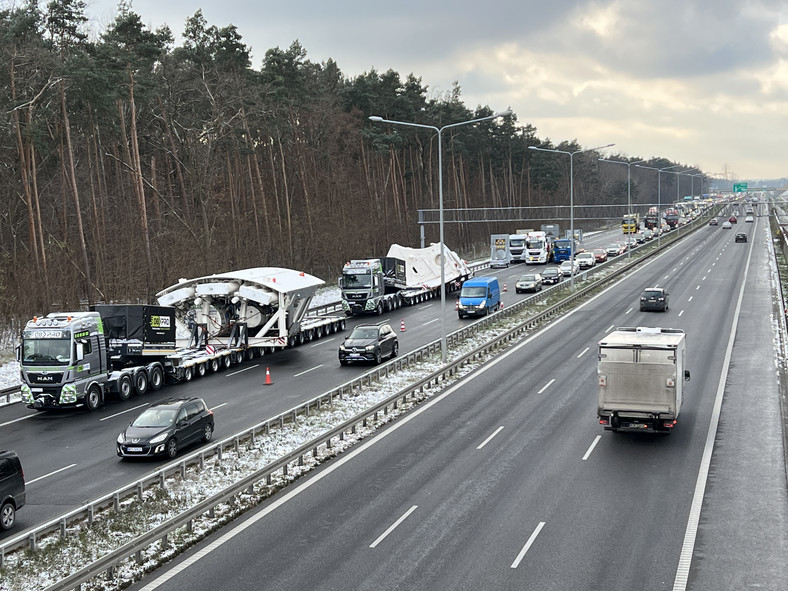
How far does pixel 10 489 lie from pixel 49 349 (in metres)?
13.1

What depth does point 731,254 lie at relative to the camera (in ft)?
285

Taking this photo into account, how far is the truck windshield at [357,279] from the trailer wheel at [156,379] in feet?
69.8

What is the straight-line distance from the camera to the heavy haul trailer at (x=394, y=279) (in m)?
53.7

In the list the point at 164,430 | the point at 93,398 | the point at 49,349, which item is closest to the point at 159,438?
the point at 164,430

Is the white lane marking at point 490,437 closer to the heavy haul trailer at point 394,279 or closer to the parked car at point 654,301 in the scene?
the heavy haul trailer at point 394,279

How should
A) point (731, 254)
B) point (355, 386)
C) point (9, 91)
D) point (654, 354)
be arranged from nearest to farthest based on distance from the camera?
point (654, 354)
point (355, 386)
point (9, 91)
point (731, 254)

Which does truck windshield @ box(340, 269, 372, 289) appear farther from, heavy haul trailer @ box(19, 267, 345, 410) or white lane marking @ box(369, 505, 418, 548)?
white lane marking @ box(369, 505, 418, 548)

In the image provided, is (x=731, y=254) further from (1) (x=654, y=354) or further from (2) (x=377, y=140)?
(1) (x=654, y=354)

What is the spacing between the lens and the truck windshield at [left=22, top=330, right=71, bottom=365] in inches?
1180

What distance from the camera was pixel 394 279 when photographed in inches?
2275

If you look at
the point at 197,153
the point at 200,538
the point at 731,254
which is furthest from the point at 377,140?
the point at 200,538

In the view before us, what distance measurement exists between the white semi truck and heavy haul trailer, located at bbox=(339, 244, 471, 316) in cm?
2584

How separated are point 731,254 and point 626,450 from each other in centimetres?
7082

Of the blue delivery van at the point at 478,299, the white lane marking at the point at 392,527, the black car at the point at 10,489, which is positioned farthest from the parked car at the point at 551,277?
the black car at the point at 10,489
